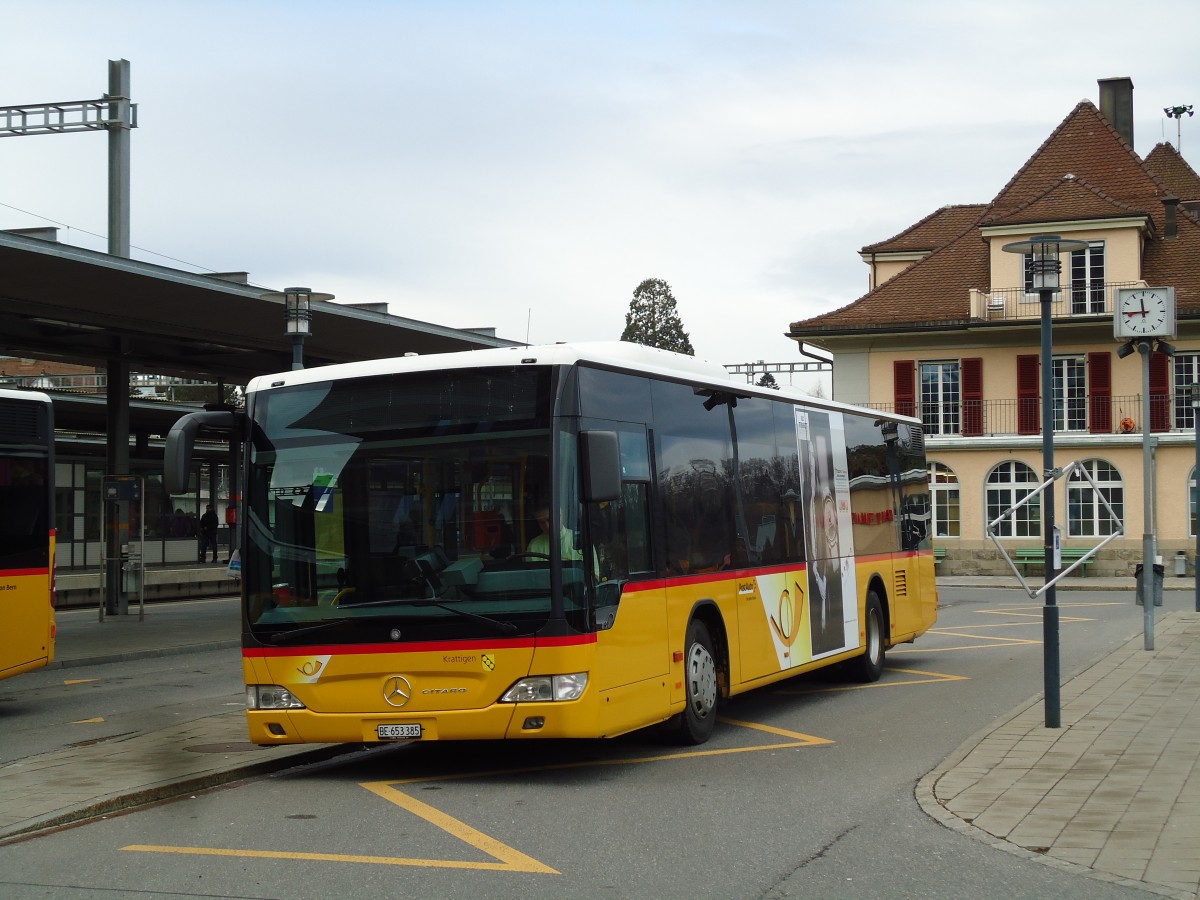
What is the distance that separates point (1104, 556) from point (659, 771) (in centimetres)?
3813

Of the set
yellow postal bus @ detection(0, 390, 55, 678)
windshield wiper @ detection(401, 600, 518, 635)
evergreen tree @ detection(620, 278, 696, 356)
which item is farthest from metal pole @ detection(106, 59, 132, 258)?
evergreen tree @ detection(620, 278, 696, 356)

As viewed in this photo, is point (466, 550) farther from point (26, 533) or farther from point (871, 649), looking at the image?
point (871, 649)

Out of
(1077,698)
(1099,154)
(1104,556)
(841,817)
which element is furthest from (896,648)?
(1099,154)

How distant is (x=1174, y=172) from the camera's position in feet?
192

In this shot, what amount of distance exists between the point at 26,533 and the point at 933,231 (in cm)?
4811

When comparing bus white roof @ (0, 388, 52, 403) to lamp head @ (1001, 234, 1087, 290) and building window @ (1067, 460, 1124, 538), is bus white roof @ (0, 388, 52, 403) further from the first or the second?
building window @ (1067, 460, 1124, 538)

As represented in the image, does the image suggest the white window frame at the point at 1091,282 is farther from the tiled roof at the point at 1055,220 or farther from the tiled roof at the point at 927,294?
the tiled roof at the point at 927,294

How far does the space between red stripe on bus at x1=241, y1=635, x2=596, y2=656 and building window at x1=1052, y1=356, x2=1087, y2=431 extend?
4095 centimetres

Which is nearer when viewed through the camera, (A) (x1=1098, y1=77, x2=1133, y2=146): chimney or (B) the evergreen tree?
(A) (x1=1098, y1=77, x2=1133, y2=146): chimney

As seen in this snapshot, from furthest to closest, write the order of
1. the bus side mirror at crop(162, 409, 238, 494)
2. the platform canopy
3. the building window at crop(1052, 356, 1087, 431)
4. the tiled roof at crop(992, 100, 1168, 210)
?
the tiled roof at crop(992, 100, 1168, 210)
the building window at crop(1052, 356, 1087, 431)
the platform canopy
the bus side mirror at crop(162, 409, 238, 494)

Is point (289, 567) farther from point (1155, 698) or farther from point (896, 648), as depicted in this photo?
point (896, 648)

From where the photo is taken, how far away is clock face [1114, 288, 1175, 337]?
1875cm

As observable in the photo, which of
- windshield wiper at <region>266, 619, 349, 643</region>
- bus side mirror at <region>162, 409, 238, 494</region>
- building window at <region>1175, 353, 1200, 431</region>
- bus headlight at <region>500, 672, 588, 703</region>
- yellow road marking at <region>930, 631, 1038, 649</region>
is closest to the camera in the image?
bus headlight at <region>500, 672, 588, 703</region>

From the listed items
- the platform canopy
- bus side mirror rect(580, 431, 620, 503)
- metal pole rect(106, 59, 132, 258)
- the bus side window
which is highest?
metal pole rect(106, 59, 132, 258)
